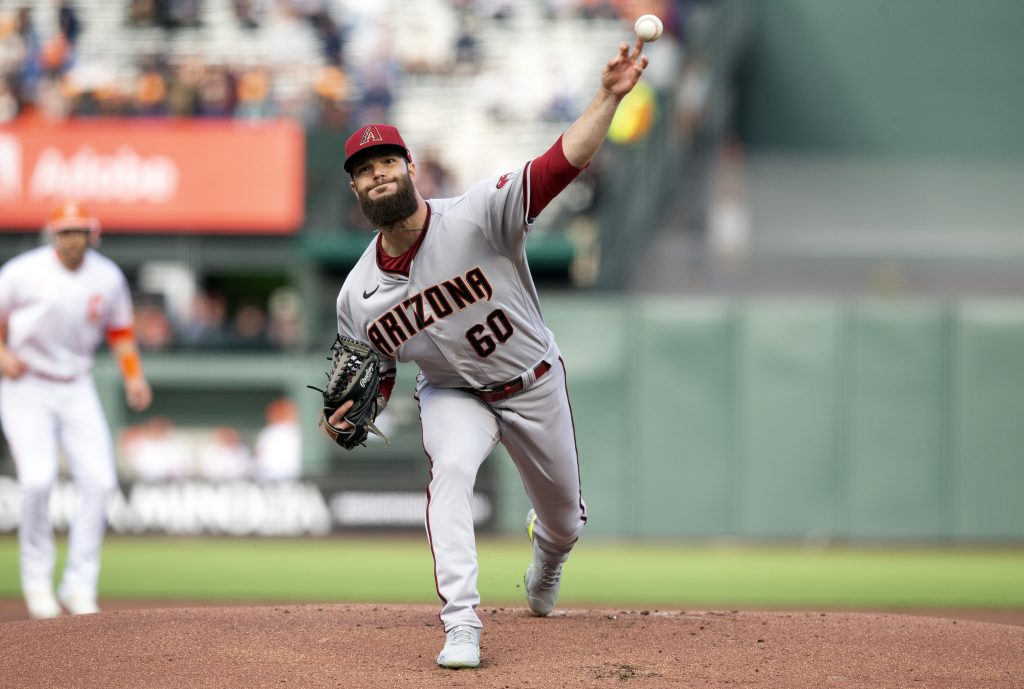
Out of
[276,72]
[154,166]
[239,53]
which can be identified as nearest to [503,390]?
[154,166]

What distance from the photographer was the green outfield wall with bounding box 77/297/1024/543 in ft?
44.2

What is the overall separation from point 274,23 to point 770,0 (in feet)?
23.2

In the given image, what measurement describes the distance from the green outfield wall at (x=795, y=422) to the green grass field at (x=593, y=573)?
0.43 metres

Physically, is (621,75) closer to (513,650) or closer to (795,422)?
(513,650)

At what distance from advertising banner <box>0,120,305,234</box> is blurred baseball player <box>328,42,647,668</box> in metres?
10.1

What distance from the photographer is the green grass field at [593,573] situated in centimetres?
911

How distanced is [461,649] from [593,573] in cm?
610

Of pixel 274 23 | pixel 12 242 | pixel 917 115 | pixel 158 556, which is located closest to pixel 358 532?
pixel 158 556

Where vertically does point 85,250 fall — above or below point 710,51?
below

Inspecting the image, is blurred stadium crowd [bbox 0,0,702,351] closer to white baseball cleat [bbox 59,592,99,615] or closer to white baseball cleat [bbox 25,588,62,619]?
white baseball cleat [bbox 25,588,62,619]

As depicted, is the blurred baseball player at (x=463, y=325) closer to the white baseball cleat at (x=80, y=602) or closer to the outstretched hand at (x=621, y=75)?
the outstretched hand at (x=621, y=75)

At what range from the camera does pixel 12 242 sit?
50.7 ft

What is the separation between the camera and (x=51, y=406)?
24.4ft

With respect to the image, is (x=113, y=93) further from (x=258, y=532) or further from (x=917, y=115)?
(x=917, y=115)
